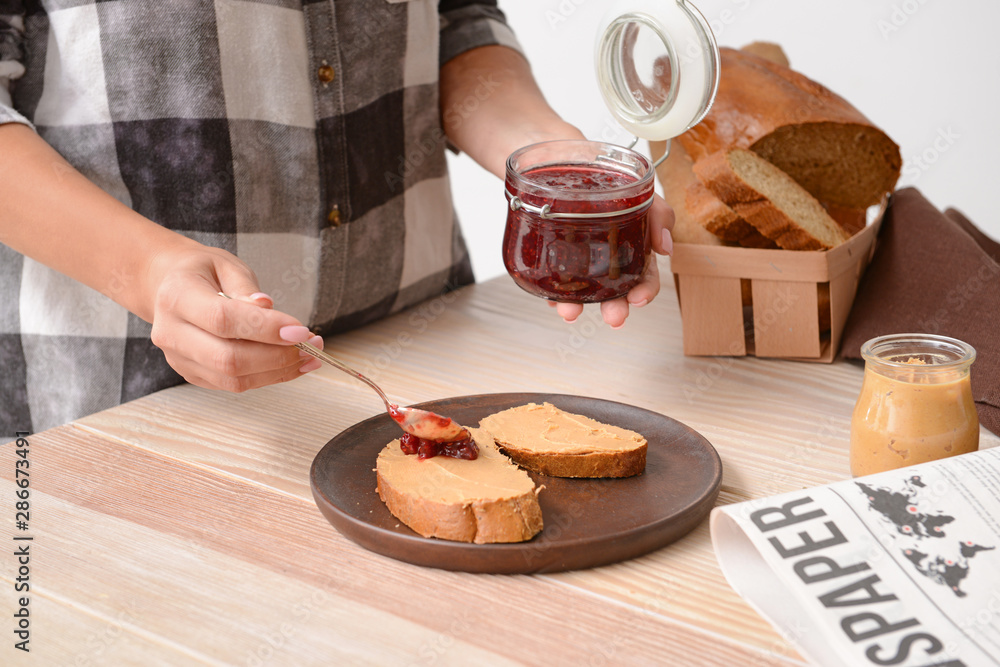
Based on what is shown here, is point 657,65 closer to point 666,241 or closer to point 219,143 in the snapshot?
point 666,241

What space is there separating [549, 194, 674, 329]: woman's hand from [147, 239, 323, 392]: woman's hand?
1.38 ft

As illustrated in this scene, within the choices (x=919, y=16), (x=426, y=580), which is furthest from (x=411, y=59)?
(x=919, y=16)

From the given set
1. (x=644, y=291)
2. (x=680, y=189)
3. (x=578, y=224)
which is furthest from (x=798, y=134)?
(x=578, y=224)

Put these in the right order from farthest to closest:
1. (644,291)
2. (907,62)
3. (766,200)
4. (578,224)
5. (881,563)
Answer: (907,62)
(766,200)
(644,291)
(578,224)
(881,563)

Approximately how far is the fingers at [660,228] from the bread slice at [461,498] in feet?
1.59

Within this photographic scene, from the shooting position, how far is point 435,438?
1204 mm

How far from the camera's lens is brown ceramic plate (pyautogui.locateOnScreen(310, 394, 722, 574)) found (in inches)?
40.8

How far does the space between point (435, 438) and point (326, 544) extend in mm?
200

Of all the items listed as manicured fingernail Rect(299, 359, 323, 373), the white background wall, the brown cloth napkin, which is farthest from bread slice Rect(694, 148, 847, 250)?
the white background wall

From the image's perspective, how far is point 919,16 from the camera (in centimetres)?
326

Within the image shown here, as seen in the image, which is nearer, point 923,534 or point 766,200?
point 923,534

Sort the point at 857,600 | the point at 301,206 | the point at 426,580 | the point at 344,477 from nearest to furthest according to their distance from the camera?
1. the point at 857,600
2. the point at 426,580
3. the point at 344,477
4. the point at 301,206

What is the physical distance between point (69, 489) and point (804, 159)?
5.07 feet

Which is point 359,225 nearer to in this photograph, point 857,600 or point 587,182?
point 587,182
